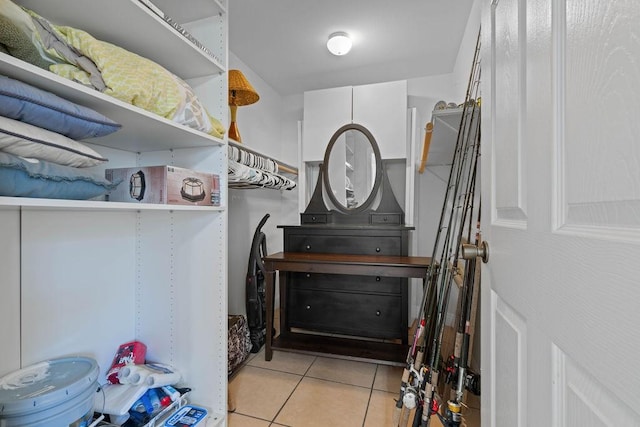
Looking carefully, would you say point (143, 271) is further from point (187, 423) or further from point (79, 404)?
point (187, 423)

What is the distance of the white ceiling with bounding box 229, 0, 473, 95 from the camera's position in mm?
1854

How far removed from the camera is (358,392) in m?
1.73

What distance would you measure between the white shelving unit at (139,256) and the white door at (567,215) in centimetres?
109

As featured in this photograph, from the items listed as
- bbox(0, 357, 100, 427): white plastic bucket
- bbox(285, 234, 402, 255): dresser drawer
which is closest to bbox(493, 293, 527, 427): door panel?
bbox(0, 357, 100, 427): white plastic bucket

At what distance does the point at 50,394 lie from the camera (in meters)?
0.90

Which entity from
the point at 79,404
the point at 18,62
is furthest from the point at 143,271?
the point at 18,62

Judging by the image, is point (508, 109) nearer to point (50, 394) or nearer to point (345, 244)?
point (50, 394)

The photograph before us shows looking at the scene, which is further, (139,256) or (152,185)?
(139,256)

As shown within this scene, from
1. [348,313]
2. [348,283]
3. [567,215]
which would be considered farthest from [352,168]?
[567,215]

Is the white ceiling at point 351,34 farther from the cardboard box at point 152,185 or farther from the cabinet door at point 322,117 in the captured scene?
the cardboard box at point 152,185

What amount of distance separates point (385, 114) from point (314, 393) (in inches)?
89.1

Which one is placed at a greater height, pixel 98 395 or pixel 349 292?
pixel 349 292

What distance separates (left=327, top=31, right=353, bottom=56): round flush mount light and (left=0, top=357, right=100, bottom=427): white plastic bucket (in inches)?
93.9

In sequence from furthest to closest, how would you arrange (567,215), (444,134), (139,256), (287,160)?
(287,160) < (444,134) < (139,256) < (567,215)
